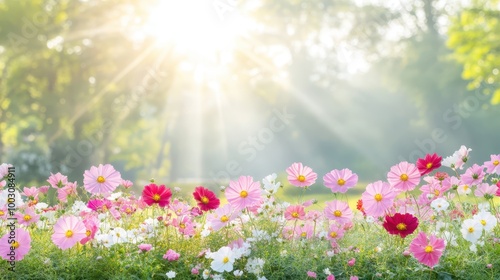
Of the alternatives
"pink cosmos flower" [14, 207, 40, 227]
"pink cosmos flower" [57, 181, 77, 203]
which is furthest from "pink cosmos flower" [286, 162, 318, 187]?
"pink cosmos flower" [14, 207, 40, 227]

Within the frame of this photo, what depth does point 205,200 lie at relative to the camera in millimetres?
4051

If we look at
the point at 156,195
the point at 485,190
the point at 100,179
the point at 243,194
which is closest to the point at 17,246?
the point at 100,179

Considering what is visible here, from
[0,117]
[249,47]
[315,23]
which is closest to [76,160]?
[0,117]

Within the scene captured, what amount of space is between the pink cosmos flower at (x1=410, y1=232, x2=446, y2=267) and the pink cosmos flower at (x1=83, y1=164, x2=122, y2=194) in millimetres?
2015

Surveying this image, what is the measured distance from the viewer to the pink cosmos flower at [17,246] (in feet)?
12.2

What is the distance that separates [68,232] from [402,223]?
2.07 metres

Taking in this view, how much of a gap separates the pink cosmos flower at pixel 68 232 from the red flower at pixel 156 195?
0.44 meters

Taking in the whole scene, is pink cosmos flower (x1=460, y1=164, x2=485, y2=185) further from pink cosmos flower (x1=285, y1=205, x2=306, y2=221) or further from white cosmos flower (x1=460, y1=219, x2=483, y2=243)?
pink cosmos flower (x1=285, y1=205, x2=306, y2=221)

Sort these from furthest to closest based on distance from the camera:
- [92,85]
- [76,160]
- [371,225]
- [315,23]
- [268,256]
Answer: [315,23] < [92,85] < [76,160] < [371,225] < [268,256]

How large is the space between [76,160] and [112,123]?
3.30m

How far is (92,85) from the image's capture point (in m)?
24.9

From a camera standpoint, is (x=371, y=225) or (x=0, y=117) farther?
(x=0, y=117)

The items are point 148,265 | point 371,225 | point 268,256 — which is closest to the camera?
point 148,265

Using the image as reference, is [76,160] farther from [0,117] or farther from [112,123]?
[0,117]
